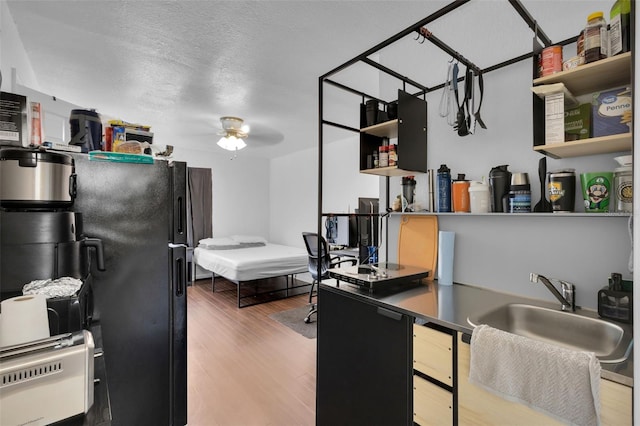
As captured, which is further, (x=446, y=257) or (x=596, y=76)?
(x=446, y=257)

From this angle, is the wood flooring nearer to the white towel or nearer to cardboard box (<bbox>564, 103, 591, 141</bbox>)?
the white towel

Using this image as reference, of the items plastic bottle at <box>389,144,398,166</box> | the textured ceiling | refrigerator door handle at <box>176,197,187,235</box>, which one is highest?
the textured ceiling

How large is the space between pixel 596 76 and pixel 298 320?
3.43 meters

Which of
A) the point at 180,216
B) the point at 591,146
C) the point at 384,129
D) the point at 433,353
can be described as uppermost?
the point at 384,129

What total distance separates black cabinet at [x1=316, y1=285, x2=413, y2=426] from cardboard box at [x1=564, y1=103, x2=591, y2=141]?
1.09 metres

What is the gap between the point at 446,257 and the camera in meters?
1.78

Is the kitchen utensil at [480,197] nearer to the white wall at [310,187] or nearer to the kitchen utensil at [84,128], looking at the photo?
the kitchen utensil at [84,128]

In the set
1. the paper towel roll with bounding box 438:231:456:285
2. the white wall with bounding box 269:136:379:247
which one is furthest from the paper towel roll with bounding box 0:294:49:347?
the white wall with bounding box 269:136:379:247

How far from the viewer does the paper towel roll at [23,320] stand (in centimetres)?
86

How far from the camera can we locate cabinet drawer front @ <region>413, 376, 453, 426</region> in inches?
46.7

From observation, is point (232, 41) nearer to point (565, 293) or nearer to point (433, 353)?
point (433, 353)

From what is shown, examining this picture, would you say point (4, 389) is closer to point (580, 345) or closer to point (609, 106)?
point (580, 345)

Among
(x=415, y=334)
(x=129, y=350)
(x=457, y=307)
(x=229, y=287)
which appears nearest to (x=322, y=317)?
(x=415, y=334)

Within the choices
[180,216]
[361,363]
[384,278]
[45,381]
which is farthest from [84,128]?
[361,363]
